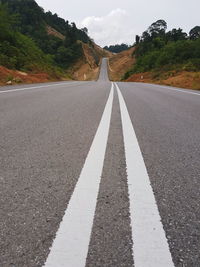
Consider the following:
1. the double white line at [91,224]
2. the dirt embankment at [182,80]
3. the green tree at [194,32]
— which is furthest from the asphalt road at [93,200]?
the green tree at [194,32]

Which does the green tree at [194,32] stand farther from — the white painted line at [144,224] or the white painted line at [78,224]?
the white painted line at [78,224]

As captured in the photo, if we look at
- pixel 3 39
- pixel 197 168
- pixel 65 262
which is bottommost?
pixel 197 168

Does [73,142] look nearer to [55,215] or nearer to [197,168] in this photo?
[197,168]

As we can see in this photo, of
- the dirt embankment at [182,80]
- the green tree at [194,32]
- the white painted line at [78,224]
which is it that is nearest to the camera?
the white painted line at [78,224]

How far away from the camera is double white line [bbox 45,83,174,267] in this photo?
1248 millimetres

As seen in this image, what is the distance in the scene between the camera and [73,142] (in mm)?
3432

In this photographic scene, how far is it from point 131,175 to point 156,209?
1.93ft

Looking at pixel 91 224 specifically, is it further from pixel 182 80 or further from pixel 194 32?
pixel 194 32

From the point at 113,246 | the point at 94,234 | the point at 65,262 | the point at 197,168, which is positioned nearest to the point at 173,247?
the point at 113,246

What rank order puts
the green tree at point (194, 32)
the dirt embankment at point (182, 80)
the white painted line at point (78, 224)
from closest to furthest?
1. the white painted line at point (78, 224)
2. the dirt embankment at point (182, 80)
3. the green tree at point (194, 32)

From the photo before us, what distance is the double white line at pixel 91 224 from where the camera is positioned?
125 cm

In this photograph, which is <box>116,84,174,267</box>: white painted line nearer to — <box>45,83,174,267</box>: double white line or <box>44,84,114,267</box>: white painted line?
<box>45,83,174,267</box>: double white line

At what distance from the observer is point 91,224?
60.7 inches

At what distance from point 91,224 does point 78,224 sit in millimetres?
77
